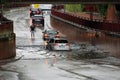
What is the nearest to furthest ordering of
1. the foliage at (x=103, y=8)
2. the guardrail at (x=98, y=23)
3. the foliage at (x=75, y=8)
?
the guardrail at (x=98, y=23) → the foliage at (x=103, y=8) → the foliage at (x=75, y=8)

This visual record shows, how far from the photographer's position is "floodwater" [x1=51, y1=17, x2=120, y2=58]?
4900 cm

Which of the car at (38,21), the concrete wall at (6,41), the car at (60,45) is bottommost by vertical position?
the car at (38,21)

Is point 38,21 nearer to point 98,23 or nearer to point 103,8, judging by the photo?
point 103,8

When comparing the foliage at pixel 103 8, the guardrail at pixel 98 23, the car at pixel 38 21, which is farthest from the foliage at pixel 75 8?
the foliage at pixel 103 8

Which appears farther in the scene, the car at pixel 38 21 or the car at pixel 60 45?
the car at pixel 38 21

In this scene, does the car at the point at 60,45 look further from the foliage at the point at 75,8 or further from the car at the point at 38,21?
the foliage at the point at 75,8

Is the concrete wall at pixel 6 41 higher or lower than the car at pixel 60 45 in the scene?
higher

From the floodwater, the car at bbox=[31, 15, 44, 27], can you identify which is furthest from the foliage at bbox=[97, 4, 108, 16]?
the car at bbox=[31, 15, 44, 27]

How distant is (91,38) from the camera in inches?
2381

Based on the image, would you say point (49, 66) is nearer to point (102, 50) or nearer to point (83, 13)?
point (102, 50)

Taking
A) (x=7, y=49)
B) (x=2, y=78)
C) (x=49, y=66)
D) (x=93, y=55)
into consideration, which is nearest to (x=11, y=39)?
(x=7, y=49)

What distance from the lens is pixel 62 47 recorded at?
51.9 metres

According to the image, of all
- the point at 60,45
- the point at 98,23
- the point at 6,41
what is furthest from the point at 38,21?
the point at 6,41

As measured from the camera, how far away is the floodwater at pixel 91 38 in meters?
49.0
